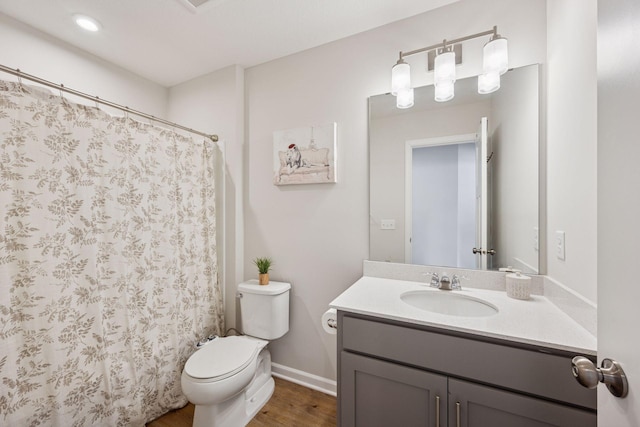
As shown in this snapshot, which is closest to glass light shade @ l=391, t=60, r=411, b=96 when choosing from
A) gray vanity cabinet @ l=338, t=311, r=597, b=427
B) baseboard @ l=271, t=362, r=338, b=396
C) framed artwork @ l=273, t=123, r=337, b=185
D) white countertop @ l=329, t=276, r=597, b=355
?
framed artwork @ l=273, t=123, r=337, b=185

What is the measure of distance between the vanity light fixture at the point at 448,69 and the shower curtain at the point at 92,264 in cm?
148

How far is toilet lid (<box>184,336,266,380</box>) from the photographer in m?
1.35

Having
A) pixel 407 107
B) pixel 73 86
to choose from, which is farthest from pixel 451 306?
pixel 73 86

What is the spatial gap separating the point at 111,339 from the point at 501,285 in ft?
6.92

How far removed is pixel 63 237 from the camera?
1.25m

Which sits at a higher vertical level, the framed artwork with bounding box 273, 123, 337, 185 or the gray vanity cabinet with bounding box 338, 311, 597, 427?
the framed artwork with bounding box 273, 123, 337, 185

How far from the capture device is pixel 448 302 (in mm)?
1339

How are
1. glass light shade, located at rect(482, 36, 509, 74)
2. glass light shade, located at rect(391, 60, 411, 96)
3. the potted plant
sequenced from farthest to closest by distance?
the potted plant < glass light shade, located at rect(391, 60, 411, 96) < glass light shade, located at rect(482, 36, 509, 74)

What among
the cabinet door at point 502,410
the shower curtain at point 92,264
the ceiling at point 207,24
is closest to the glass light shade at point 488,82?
the ceiling at point 207,24

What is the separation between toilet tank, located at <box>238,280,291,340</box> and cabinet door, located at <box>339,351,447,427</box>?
0.75 meters

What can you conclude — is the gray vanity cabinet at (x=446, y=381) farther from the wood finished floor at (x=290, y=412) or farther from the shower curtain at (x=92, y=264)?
the shower curtain at (x=92, y=264)

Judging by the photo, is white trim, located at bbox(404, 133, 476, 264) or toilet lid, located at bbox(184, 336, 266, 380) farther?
white trim, located at bbox(404, 133, 476, 264)

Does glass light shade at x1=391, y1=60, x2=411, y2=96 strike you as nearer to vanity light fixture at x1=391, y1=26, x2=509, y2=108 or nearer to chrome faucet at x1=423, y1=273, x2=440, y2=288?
vanity light fixture at x1=391, y1=26, x2=509, y2=108

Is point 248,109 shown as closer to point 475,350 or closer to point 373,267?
point 373,267
